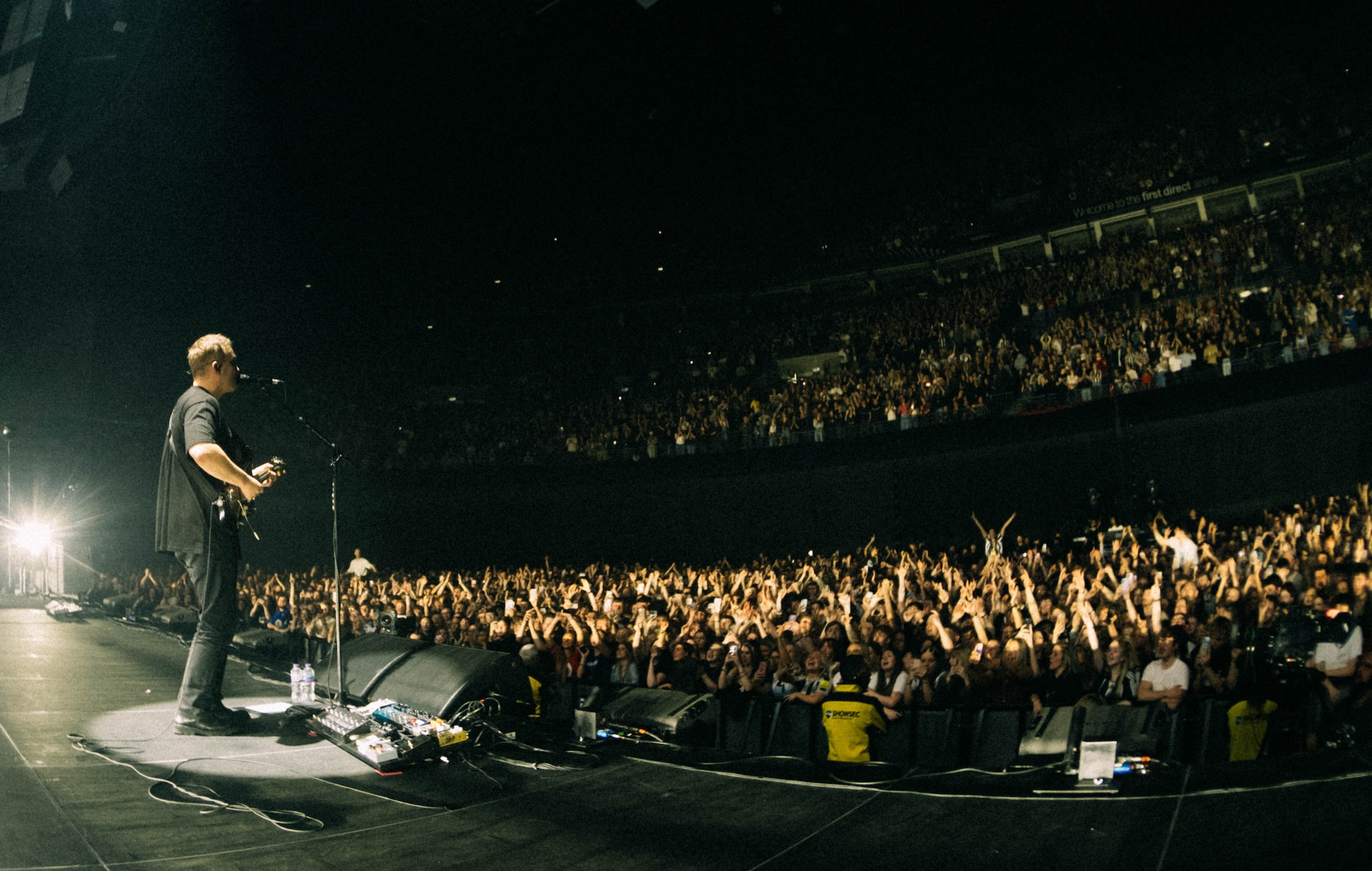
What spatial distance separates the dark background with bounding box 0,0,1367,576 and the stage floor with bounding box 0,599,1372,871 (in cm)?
572

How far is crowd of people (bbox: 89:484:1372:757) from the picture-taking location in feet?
17.6

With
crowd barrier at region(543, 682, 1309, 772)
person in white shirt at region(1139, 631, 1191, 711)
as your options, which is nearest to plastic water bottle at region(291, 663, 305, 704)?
crowd barrier at region(543, 682, 1309, 772)

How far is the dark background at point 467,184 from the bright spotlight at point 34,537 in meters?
0.51

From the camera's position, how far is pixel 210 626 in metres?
3.12

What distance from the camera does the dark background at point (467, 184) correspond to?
10.1 meters

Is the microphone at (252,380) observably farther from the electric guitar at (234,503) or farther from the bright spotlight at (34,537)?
the bright spotlight at (34,537)

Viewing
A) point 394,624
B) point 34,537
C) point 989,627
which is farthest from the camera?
point 34,537

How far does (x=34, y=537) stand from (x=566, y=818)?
1980cm

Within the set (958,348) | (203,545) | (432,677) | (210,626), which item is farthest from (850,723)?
(958,348)

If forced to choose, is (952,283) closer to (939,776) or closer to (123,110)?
(123,110)

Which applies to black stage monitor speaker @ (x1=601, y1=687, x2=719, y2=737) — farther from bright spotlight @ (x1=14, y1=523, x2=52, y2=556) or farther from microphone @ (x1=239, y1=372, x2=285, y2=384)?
bright spotlight @ (x1=14, y1=523, x2=52, y2=556)

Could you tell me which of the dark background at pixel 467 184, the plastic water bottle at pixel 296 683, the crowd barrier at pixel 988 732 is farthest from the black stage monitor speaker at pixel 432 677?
the dark background at pixel 467 184

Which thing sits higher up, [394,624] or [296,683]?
[394,624]

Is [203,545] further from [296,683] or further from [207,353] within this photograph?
[296,683]
